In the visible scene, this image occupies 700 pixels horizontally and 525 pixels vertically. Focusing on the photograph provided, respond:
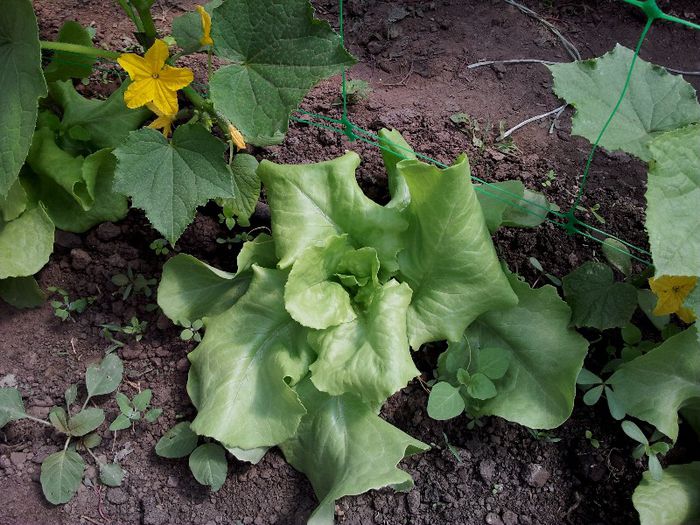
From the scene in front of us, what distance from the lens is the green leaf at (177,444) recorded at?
1.87 meters

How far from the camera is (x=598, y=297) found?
1851 mm

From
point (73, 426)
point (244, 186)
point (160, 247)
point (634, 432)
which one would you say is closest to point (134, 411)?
point (73, 426)

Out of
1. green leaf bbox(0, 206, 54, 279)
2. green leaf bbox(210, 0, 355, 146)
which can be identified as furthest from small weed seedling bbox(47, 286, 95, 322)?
green leaf bbox(210, 0, 355, 146)

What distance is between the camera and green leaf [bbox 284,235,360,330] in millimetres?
1702

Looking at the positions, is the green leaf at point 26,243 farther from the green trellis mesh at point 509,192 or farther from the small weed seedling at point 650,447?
the small weed seedling at point 650,447

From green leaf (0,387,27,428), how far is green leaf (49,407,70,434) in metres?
0.08

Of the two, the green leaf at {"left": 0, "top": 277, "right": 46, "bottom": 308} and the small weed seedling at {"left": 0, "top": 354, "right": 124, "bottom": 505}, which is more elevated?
the green leaf at {"left": 0, "top": 277, "right": 46, "bottom": 308}

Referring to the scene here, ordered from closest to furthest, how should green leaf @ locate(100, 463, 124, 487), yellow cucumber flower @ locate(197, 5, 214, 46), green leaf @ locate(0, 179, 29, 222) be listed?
yellow cucumber flower @ locate(197, 5, 214, 46)
green leaf @ locate(100, 463, 124, 487)
green leaf @ locate(0, 179, 29, 222)

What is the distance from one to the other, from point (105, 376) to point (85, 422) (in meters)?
0.14

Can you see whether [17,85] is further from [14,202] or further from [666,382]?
[666,382]

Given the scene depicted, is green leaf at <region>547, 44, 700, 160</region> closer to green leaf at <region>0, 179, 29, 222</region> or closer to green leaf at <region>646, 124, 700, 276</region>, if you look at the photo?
green leaf at <region>646, 124, 700, 276</region>

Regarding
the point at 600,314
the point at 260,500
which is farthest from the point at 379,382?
the point at 600,314

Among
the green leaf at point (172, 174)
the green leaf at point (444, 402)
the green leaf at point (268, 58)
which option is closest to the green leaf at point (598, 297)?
the green leaf at point (444, 402)

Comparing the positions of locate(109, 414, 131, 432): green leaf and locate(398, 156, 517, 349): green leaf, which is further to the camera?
locate(109, 414, 131, 432): green leaf
